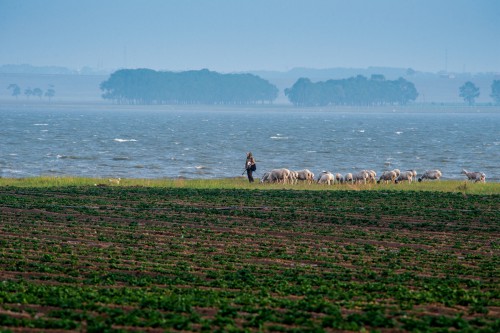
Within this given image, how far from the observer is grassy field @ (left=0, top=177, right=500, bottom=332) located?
64.2ft

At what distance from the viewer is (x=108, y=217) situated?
3588cm

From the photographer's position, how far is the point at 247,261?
27.1 meters

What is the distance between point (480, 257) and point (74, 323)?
45.0 feet

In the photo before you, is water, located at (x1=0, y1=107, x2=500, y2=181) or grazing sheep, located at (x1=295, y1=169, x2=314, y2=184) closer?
grazing sheep, located at (x1=295, y1=169, x2=314, y2=184)

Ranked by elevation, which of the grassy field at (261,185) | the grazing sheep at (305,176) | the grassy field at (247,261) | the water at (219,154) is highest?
the grassy field at (247,261)

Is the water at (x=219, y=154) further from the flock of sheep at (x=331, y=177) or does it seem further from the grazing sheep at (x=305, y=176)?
the grazing sheep at (x=305, y=176)

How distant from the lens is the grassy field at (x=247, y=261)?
19562 mm

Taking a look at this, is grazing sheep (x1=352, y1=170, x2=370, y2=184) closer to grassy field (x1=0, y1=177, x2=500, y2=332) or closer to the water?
grassy field (x1=0, y1=177, x2=500, y2=332)

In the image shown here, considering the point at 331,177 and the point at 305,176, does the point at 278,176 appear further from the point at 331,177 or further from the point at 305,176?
the point at 331,177

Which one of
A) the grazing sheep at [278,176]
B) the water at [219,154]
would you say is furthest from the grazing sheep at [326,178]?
the water at [219,154]

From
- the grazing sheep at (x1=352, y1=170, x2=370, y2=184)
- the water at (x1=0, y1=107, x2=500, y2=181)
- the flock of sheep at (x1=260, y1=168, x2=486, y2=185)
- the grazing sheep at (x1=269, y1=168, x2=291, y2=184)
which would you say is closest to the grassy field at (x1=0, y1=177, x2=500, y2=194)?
the grazing sheep at (x1=269, y1=168, x2=291, y2=184)

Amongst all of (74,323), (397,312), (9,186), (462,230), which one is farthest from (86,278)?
(9,186)

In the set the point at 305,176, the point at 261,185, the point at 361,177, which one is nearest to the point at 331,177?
the point at 305,176

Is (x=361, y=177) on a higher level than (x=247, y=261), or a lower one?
lower
